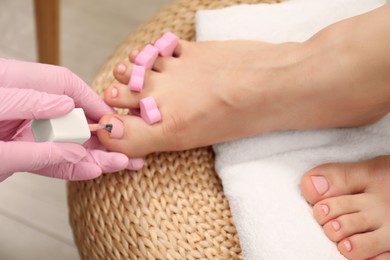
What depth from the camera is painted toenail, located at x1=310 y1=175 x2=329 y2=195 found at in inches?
32.4

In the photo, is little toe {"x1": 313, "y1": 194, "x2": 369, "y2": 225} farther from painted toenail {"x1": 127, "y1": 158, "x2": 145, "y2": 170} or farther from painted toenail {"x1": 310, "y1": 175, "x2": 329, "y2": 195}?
painted toenail {"x1": 127, "y1": 158, "x2": 145, "y2": 170}

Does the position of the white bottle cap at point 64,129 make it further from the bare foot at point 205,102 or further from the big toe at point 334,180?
the big toe at point 334,180

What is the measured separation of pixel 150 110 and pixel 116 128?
57mm

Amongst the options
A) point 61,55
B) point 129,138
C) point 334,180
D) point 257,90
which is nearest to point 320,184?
point 334,180

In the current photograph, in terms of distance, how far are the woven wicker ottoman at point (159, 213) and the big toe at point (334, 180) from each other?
0.39 feet

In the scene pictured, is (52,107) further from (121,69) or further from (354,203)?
(354,203)

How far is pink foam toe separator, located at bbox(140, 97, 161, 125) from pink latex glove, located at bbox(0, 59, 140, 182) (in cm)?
6

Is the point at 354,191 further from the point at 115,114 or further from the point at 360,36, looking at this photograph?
the point at 115,114

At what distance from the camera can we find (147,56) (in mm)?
893

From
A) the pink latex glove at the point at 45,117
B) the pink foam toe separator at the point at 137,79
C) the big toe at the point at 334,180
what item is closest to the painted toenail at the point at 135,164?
the pink latex glove at the point at 45,117

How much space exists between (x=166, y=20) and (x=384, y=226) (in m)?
0.45

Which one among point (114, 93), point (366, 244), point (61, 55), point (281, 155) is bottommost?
point (366, 244)

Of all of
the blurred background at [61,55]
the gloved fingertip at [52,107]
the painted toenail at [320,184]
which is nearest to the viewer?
the gloved fingertip at [52,107]

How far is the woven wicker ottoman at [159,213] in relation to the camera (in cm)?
81
